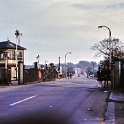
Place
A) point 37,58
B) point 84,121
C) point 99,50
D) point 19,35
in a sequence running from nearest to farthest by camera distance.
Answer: point 84,121 < point 19,35 < point 99,50 < point 37,58

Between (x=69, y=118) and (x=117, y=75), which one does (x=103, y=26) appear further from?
(x=69, y=118)

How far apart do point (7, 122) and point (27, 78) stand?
220 feet

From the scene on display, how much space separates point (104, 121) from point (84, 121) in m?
0.75

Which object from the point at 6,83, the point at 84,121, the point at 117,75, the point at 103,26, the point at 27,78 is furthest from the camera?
the point at 27,78

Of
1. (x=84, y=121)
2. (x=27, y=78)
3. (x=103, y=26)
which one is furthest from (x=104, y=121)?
(x=27, y=78)

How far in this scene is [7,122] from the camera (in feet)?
56.9

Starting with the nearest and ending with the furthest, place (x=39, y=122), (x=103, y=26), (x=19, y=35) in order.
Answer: (x=39, y=122), (x=103, y=26), (x=19, y=35)

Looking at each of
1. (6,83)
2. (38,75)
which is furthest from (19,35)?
(6,83)

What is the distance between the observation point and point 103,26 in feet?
188

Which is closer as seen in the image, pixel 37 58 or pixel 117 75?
pixel 117 75

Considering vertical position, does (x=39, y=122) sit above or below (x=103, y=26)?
below

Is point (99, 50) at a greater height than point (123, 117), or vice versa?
point (99, 50)

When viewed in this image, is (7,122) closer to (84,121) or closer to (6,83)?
(84,121)

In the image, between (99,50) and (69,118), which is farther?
(99,50)
